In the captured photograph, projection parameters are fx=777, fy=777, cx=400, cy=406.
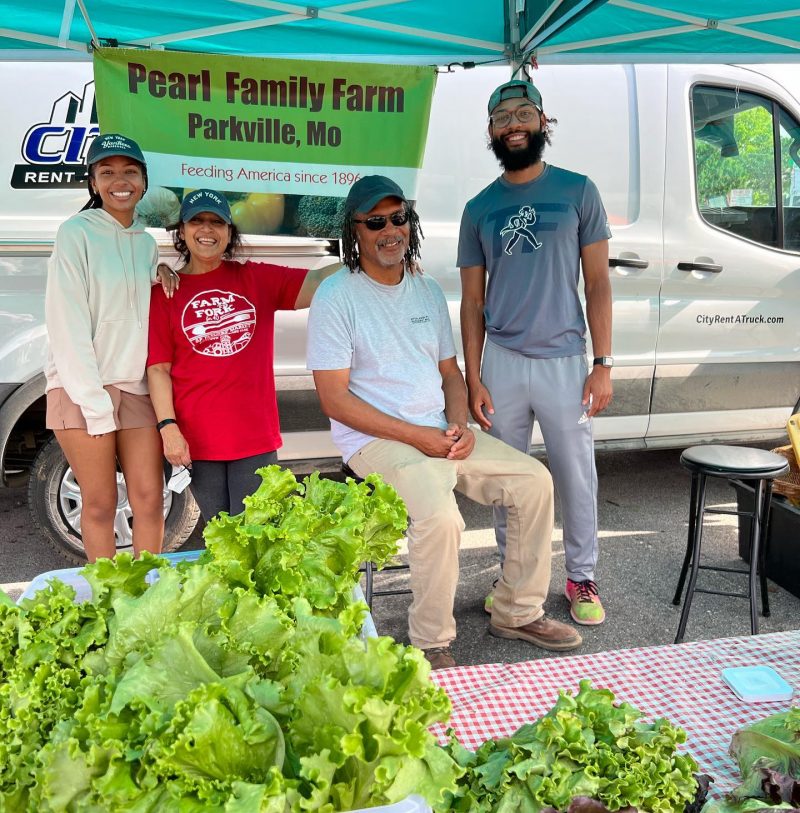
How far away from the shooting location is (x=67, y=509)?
4023 millimetres

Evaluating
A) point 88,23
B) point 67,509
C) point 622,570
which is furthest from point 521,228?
point 67,509

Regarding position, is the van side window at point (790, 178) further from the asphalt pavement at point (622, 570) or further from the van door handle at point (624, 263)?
the asphalt pavement at point (622, 570)

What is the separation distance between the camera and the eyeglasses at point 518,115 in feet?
11.0

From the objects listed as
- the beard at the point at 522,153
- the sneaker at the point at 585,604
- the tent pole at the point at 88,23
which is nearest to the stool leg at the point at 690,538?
the sneaker at the point at 585,604

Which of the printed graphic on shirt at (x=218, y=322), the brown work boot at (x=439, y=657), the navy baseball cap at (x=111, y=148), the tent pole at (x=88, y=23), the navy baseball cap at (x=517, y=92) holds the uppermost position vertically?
the tent pole at (x=88, y=23)

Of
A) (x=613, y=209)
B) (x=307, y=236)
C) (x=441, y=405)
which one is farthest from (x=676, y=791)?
(x=613, y=209)

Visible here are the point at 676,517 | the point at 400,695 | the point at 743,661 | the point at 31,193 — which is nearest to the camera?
the point at 400,695

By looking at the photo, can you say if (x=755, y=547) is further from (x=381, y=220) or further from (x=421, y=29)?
(x=421, y=29)

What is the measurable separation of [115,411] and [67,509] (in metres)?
1.33

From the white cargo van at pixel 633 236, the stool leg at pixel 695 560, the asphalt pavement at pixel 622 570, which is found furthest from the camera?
the white cargo van at pixel 633 236

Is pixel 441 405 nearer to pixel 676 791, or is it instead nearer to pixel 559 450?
pixel 559 450

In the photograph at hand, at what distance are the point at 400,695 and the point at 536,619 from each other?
2.50 m

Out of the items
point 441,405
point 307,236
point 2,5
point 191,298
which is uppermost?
point 2,5

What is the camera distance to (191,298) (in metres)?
2.94
